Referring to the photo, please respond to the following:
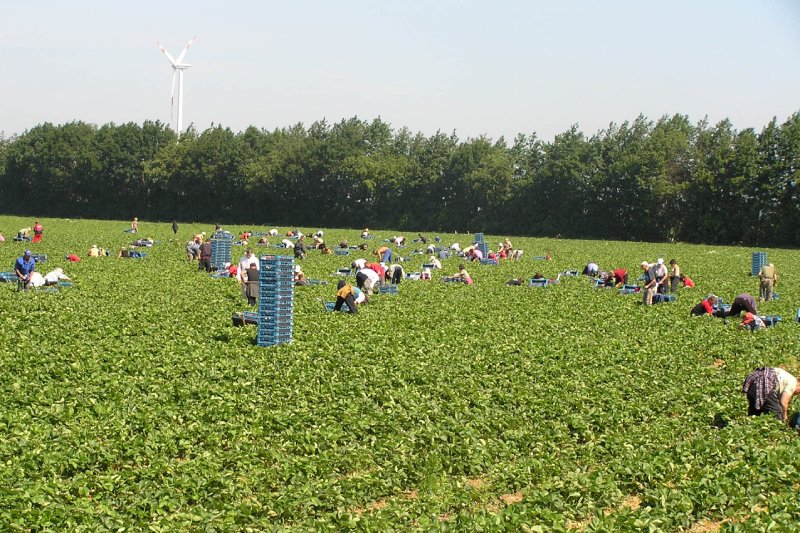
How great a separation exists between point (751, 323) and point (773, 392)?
10.0 m

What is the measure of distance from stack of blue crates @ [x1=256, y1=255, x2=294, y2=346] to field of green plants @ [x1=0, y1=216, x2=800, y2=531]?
404 millimetres

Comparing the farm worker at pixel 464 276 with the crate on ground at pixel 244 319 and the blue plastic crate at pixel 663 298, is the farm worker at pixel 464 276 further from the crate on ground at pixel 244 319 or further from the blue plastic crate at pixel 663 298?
the crate on ground at pixel 244 319

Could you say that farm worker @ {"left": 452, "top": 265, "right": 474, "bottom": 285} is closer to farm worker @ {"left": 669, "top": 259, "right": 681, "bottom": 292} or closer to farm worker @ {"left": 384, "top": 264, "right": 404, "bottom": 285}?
farm worker @ {"left": 384, "top": 264, "right": 404, "bottom": 285}

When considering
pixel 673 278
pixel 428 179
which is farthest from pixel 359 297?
pixel 428 179

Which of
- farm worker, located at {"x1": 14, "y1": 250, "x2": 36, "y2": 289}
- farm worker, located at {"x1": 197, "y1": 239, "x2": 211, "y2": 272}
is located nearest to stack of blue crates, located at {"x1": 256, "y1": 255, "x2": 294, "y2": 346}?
farm worker, located at {"x1": 14, "y1": 250, "x2": 36, "y2": 289}

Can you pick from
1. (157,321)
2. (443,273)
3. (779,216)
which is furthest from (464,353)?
(779,216)

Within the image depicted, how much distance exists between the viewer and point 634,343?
69.2ft

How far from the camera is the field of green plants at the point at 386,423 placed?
32.8 feet

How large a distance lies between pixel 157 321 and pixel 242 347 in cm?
389

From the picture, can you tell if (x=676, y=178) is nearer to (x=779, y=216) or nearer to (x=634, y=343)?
(x=779, y=216)

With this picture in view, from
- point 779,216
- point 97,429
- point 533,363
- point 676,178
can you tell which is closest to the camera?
point 97,429

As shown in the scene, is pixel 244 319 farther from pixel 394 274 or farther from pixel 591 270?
pixel 591 270

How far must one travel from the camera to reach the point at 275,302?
19672 millimetres

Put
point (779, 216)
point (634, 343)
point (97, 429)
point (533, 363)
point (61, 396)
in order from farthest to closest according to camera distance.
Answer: point (779, 216) < point (634, 343) < point (533, 363) < point (61, 396) < point (97, 429)
